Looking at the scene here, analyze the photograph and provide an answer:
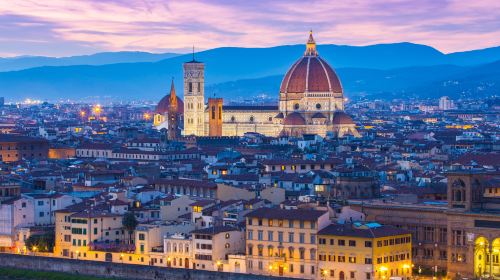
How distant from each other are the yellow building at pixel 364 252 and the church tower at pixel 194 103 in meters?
106

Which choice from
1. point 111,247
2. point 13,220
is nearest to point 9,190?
point 13,220

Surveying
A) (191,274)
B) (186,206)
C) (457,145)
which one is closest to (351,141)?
(457,145)

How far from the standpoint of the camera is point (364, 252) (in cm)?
5084

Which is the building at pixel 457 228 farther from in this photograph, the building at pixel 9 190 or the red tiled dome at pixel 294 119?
the red tiled dome at pixel 294 119

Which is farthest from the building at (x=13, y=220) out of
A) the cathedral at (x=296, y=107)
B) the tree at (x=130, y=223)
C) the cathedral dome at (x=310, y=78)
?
the cathedral dome at (x=310, y=78)

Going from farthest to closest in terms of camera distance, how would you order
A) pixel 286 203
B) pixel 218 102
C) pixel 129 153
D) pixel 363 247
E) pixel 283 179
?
pixel 218 102
pixel 129 153
pixel 283 179
pixel 286 203
pixel 363 247

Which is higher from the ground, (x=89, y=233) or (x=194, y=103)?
(x=194, y=103)

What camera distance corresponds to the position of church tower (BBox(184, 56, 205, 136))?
159m

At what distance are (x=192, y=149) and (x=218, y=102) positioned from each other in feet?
128

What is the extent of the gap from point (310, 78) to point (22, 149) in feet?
164

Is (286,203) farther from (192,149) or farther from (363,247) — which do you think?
(192,149)

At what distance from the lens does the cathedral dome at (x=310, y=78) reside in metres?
158

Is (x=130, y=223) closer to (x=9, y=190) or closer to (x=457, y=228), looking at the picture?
(x=9, y=190)

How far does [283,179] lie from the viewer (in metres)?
74.9
